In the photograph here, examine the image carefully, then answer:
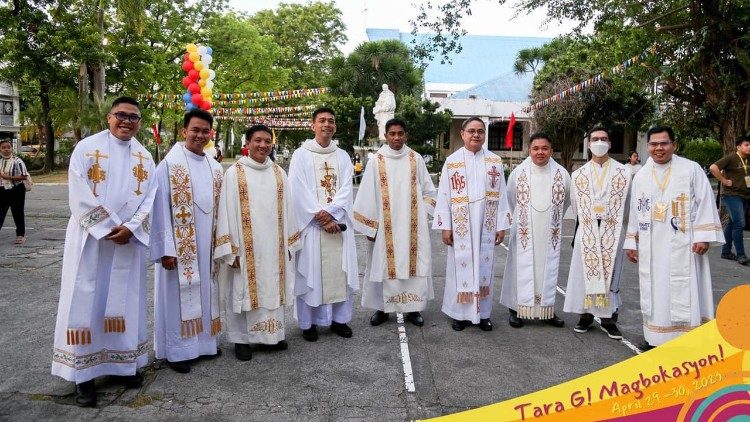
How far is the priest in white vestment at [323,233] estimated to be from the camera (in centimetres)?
472

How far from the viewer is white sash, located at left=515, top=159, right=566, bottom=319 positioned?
16.6ft

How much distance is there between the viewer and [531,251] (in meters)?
5.08

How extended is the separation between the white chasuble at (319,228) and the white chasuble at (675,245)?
2.39 meters

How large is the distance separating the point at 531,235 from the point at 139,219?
130 inches

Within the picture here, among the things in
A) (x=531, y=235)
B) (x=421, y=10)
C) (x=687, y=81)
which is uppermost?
(x=421, y=10)

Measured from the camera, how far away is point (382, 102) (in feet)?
72.3

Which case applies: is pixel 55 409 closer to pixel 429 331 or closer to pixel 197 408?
pixel 197 408

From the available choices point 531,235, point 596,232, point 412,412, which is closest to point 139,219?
point 412,412

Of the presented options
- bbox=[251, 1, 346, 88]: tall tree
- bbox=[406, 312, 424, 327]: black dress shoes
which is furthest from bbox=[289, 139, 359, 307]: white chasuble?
bbox=[251, 1, 346, 88]: tall tree

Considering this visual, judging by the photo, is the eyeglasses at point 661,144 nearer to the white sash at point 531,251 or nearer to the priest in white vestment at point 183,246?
the white sash at point 531,251

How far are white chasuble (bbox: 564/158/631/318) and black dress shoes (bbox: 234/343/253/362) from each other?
2.87 metres

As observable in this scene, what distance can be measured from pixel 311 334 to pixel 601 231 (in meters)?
2.66

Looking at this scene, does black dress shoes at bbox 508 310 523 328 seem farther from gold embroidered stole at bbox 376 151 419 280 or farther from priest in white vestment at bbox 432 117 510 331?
gold embroidered stole at bbox 376 151 419 280

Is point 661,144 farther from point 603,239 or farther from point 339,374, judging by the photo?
point 339,374
